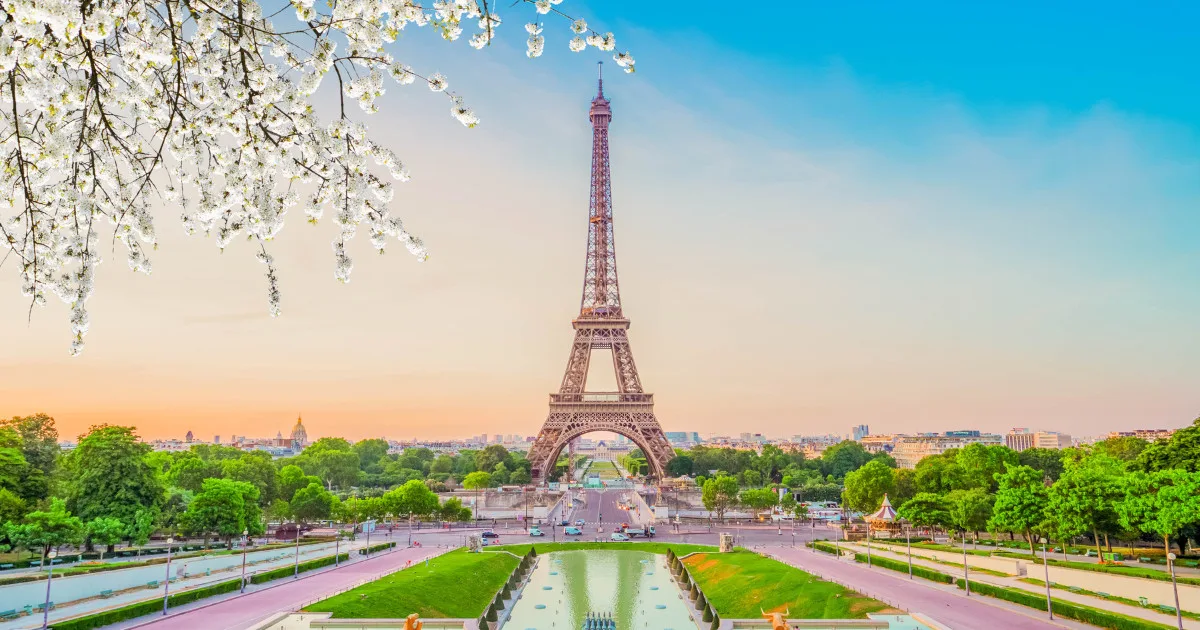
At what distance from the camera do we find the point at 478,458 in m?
117

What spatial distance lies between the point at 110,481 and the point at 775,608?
1522 inches

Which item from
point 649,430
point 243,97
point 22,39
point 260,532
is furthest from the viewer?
point 649,430

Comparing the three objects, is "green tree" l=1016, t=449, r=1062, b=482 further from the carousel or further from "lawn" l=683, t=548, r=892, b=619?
"lawn" l=683, t=548, r=892, b=619

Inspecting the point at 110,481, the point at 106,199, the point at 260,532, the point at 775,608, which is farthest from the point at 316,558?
the point at 106,199

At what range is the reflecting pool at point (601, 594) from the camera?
31.4 m

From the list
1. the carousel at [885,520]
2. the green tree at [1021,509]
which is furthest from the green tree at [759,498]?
the green tree at [1021,509]

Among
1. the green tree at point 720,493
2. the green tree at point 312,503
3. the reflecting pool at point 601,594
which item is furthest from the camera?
the green tree at point 720,493

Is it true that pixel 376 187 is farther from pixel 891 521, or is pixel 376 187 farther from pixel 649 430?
pixel 649 430

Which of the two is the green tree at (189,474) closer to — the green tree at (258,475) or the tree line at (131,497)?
the tree line at (131,497)

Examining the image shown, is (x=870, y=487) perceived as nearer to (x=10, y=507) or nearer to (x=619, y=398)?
(x=619, y=398)

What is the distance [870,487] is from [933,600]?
103 ft

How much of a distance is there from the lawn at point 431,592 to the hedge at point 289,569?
18.0 feet

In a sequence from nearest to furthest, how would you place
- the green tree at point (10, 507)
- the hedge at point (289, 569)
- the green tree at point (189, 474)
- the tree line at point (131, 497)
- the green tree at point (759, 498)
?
the hedge at point (289, 569)
the green tree at point (10, 507)
the tree line at point (131, 497)
the green tree at point (189, 474)
the green tree at point (759, 498)

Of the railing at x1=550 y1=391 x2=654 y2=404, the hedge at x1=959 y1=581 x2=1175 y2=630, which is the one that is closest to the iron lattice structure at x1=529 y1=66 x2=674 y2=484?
the railing at x1=550 y1=391 x2=654 y2=404
